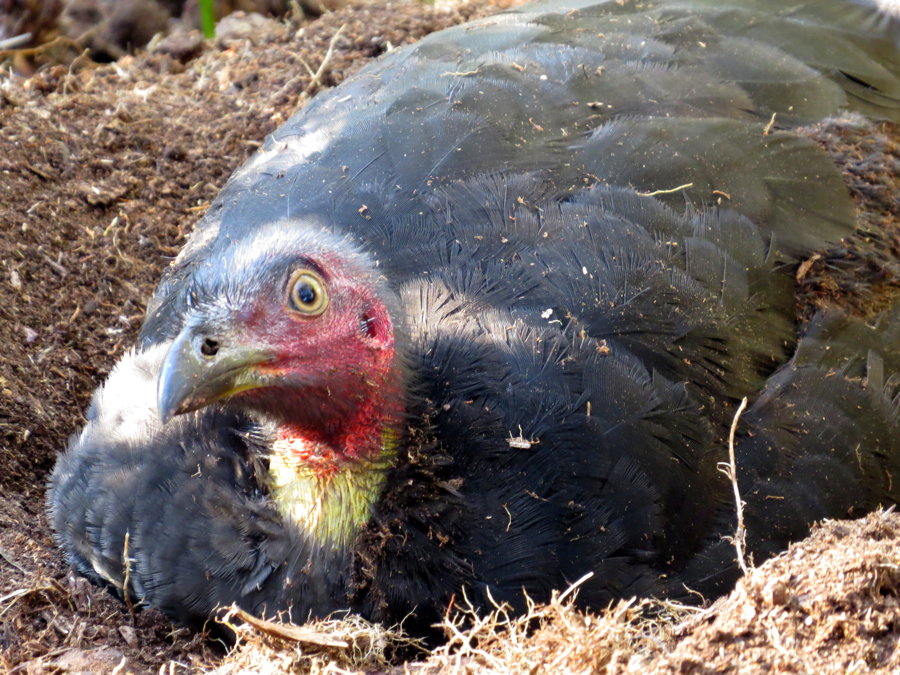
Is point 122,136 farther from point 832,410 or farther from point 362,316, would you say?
point 832,410

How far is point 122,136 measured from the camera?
169 inches

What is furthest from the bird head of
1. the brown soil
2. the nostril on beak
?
the brown soil

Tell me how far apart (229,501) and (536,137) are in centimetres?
160

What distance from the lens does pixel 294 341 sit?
236 cm

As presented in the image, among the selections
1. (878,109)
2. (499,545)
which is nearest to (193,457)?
(499,545)

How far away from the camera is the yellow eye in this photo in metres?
2.36

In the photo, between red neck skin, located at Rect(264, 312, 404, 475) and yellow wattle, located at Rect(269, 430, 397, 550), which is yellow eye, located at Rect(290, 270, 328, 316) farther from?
yellow wattle, located at Rect(269, 430, 397, 550)

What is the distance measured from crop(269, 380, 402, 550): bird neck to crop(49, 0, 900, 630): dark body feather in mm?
48

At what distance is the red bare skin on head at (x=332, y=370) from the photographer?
7.72ft

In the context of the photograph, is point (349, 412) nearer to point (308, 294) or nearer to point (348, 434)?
point (348, 434)

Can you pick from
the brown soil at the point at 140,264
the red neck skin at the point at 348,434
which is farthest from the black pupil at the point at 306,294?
the brown soil at the point at 140,264

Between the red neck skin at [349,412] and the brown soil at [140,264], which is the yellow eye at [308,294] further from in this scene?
the brown soil at [140,264]

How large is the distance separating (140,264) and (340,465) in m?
1.96

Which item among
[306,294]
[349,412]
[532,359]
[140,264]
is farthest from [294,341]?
[140,264]
